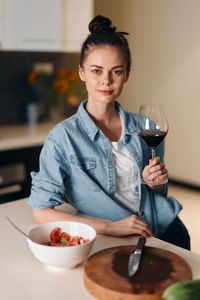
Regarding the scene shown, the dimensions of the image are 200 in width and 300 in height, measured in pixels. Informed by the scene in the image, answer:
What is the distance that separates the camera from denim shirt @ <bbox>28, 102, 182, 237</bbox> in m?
1.40

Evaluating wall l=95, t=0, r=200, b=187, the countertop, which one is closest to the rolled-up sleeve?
the countertop

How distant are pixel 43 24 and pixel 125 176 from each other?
5.92ft

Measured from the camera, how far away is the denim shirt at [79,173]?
1.40m

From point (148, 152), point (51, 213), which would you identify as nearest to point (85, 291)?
point (51, 213)

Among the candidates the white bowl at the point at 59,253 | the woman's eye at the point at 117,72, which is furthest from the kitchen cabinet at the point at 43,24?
the white bowl at the point at 59,253

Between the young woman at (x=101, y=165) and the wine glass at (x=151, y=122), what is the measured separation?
0.23ft

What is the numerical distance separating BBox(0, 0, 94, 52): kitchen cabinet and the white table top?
70.5 inches

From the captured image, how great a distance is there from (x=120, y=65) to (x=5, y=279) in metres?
0.76

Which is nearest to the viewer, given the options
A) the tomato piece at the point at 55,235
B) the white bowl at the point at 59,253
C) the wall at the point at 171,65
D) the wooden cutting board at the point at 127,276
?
the wooden cutting board at the point at 127,276

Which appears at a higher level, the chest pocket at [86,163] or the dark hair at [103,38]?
the dark hair at [103,38]

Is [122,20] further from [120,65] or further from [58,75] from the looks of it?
[120,65]

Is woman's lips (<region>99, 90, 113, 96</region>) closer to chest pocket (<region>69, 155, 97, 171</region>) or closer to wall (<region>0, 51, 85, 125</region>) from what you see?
chest pocket (<region>69, 155, 97, 171</region>)

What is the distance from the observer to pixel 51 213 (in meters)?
1.38

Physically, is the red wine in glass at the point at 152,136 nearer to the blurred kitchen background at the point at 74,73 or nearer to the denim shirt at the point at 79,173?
the denim shirt at the point at 79,173
